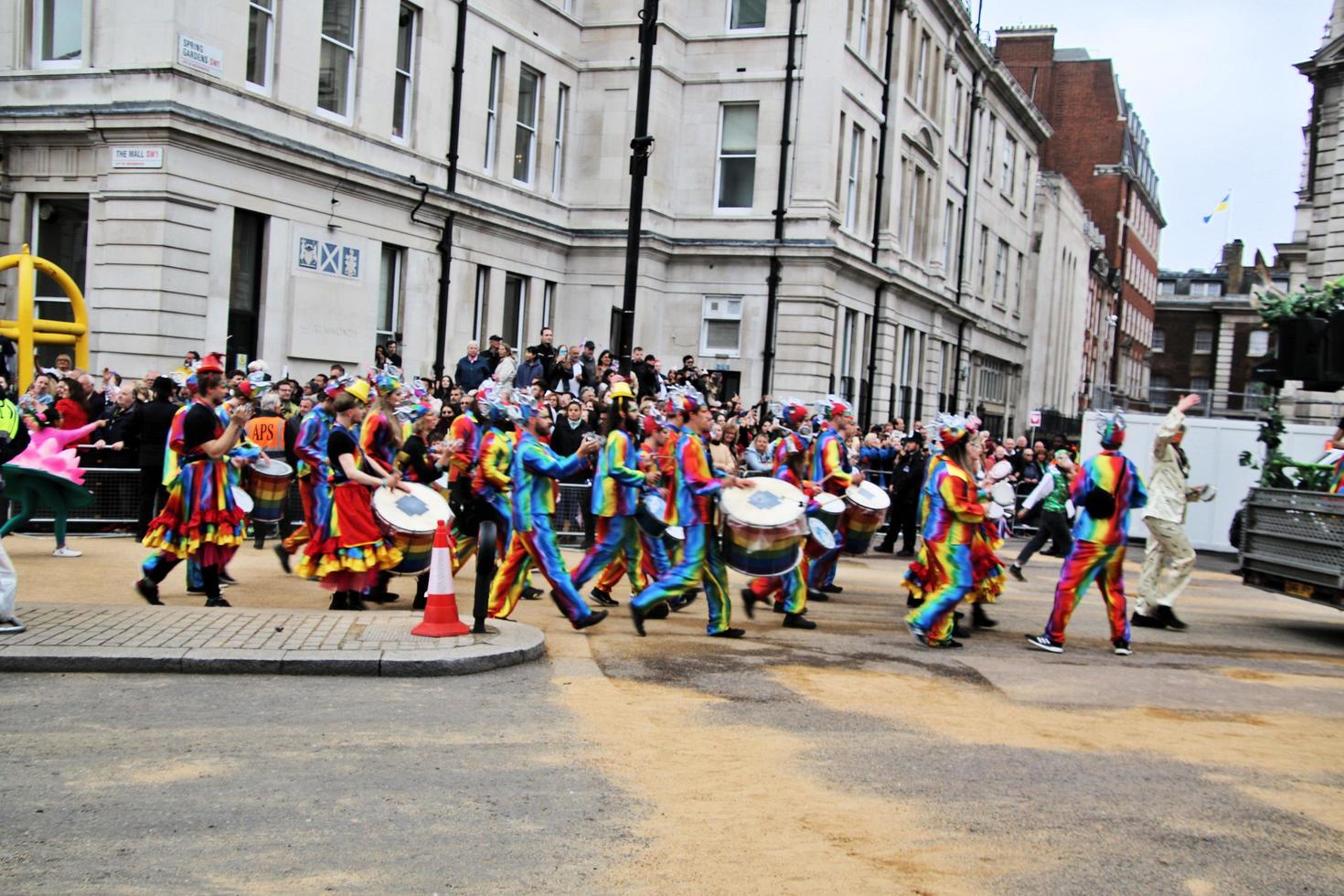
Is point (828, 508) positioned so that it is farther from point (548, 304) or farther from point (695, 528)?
point (548, 304)

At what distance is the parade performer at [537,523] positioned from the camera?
955 cm

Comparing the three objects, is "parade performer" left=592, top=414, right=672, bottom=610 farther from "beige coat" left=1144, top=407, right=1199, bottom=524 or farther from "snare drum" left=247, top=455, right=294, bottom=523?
"beige coat" left=1144, top=407, right=1199, bottom=524

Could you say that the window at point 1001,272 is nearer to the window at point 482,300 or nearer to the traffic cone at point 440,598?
the window at point 482,300

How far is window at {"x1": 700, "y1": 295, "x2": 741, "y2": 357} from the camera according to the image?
29.5m

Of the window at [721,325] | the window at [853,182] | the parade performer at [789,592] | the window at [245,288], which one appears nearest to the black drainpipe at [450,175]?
the window at [245,288]

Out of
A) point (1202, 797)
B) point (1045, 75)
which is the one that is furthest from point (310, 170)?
point (1045, 75)

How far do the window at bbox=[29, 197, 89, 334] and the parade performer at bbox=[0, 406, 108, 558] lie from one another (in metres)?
6.82

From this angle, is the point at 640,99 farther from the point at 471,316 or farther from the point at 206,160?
the point at 471,316

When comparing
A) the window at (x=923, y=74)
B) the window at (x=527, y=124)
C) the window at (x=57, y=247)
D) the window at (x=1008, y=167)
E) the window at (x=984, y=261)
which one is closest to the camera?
the window at (x=57, y=247)

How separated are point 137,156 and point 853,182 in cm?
A: 1897

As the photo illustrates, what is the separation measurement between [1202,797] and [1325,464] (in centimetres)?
881

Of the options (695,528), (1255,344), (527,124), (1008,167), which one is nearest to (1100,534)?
(695,528)

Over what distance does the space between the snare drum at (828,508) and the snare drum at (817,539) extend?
0.08 meters

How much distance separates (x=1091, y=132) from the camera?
71.7 m
